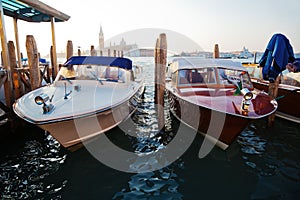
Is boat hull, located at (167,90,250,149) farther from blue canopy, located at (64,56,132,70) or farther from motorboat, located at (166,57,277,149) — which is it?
blue canopy, located at (64,56,132,70)

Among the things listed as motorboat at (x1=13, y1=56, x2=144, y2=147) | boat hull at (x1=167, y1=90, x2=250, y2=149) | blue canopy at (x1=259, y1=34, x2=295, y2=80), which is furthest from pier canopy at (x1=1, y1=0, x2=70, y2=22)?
blue canopy at (x1=259, y1=34, x2=295, y2=80)

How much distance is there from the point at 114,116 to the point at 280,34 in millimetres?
4963

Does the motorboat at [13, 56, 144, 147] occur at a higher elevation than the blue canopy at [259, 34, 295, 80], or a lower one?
lower

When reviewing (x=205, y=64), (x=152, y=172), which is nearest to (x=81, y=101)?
(x=152, y=172)

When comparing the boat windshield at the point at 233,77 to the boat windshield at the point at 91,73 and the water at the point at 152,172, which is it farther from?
the boat windshield at the point at 91,73

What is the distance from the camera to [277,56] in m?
5.64

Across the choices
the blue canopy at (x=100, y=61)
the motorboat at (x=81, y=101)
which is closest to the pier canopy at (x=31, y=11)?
the blue canopy at (x=100, y=61)

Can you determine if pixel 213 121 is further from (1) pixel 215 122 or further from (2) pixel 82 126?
(2) pixel 82 126

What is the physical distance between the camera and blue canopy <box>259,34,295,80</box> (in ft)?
18.5

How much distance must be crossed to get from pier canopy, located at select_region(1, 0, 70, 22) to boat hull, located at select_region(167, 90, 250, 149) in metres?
5.56

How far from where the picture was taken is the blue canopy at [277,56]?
5648mm

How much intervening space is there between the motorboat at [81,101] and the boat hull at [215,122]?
1.59 m

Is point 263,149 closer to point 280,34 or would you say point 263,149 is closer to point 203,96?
point 203,96

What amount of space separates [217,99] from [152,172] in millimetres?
2123
